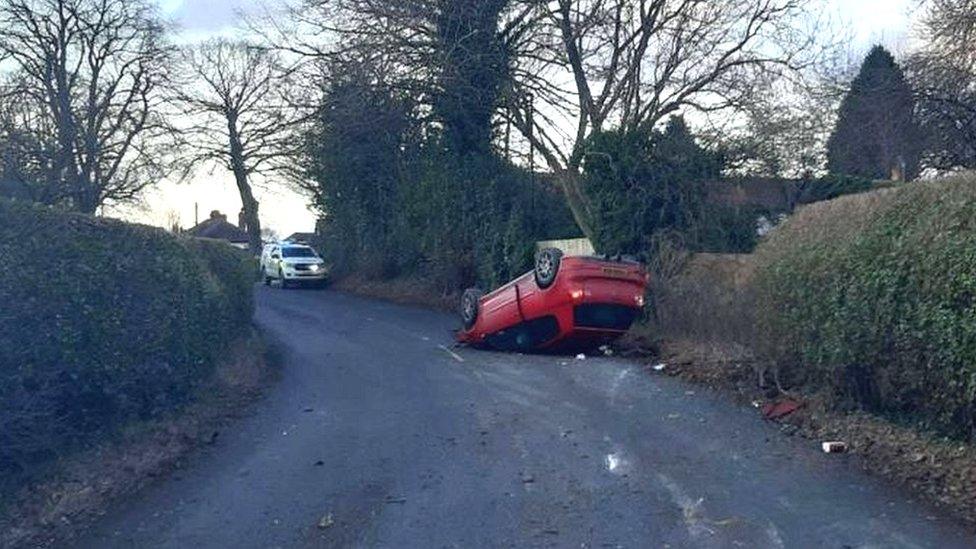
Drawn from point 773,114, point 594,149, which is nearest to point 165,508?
point 594,149

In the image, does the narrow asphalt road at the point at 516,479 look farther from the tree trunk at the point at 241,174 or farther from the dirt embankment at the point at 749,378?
the tree trunk at the point at 241,174

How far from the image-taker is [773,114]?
25.1 metres

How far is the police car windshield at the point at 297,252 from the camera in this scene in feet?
149

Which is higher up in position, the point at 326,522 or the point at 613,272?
the point at 613,272

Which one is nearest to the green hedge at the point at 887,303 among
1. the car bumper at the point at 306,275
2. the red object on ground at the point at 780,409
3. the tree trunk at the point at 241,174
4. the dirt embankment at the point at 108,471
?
the red object on ground at the point at 780,409

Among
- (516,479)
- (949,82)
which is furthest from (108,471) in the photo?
(949,82)

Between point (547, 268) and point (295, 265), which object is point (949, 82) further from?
point (295, 265)

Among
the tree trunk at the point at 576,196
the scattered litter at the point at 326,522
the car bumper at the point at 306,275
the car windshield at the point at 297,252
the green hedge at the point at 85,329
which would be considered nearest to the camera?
the scattered litter at the point at 326,522

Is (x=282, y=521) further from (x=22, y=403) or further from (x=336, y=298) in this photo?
(x=336, y=298)

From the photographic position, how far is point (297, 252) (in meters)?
45.6

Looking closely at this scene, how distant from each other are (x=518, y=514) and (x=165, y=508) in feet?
8.79

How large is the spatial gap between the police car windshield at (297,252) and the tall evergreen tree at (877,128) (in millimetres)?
22213

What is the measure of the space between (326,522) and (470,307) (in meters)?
12.8

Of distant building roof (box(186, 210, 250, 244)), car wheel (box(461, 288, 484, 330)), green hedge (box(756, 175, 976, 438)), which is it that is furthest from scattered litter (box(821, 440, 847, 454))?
distant building roof (box(186, 210, 250, 244))
